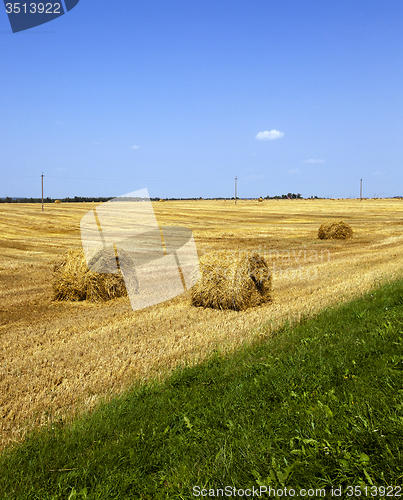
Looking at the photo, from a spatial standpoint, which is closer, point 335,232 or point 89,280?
point 89,280

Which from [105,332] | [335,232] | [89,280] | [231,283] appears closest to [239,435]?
[105,332]

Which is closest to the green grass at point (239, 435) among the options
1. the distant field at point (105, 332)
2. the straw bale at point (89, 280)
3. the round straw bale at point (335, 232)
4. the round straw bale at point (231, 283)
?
the distant field at point (105, 332)

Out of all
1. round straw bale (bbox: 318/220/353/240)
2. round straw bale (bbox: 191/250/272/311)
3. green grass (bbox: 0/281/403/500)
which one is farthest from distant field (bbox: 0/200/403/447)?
round straw bale (bbox: 318/220/353/240)

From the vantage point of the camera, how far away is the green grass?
2.89m

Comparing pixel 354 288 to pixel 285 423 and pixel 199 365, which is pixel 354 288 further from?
pixel 285 423

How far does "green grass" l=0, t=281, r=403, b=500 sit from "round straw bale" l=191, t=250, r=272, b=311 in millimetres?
3622

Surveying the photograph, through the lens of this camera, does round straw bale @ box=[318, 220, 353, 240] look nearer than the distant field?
No

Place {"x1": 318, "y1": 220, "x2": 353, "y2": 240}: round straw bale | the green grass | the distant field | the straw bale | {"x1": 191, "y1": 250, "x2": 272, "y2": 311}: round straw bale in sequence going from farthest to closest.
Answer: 1. {"x1": 318, "y1": 220, "x2": 353, "y2": 240}: round straw bale
2. the straw bale
3. {"x1": 191, "y1": 250, "x2": 272, "y2": 311}: round straw bale
4. the distant field
5. the green grass

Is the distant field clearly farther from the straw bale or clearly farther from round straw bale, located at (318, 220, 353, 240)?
round straw bale, located at (318, 220, 353, 240)

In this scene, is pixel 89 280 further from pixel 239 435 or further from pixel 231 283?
pixel 239 435

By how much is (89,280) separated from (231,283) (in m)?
4.13

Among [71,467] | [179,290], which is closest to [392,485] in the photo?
[71,467]

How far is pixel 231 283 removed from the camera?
8.89 m

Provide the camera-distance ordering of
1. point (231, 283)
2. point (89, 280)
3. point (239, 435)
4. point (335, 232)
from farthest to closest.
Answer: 1. point (335, 232)
2. point (89, 280)
3. point (231, 283)
4. point (239, 435)
